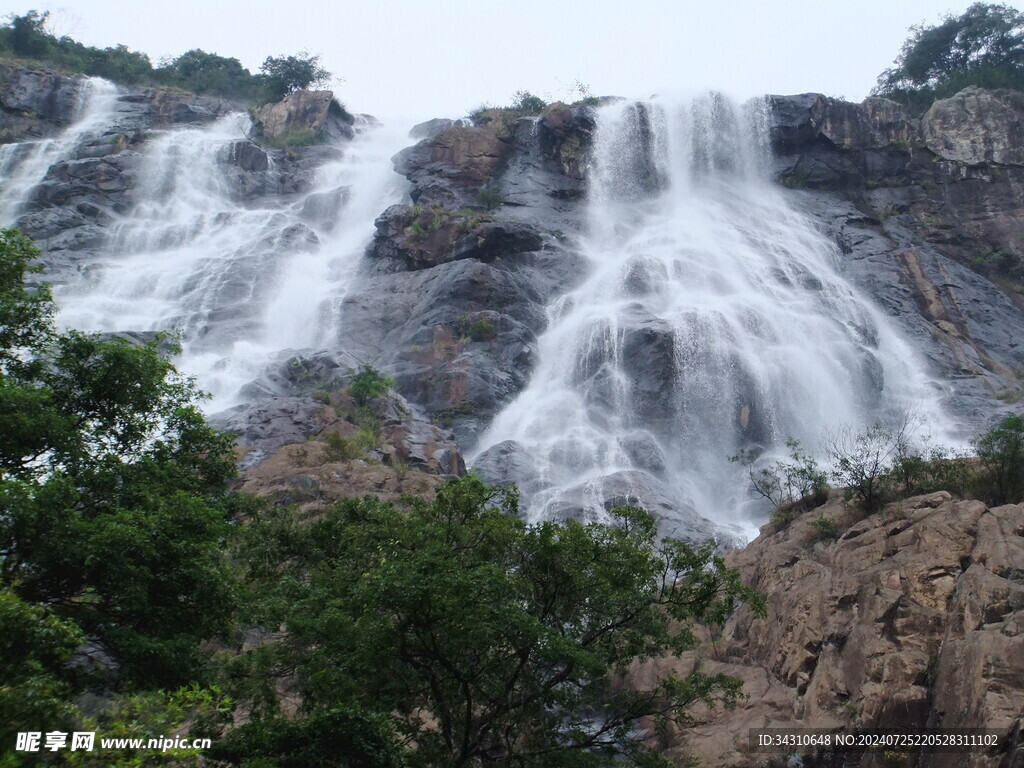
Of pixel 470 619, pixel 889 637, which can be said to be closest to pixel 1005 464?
pixel 889 637

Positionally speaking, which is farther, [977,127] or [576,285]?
[977,127]

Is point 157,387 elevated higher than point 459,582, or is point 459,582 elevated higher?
point 157,387

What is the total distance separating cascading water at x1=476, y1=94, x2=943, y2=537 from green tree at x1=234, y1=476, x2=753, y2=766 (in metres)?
10.8

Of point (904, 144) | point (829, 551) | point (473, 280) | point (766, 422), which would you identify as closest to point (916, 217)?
point (904, 144)

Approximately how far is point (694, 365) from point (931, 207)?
20.5 meters

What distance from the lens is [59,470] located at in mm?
10117

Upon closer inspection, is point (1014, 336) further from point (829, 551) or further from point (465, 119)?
point (465, 119)

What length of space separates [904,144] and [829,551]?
35.6 meters

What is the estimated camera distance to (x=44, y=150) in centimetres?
4272

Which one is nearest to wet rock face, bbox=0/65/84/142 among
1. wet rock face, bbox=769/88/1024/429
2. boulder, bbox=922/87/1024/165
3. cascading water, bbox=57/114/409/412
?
cascading water, bbox=57/114/409/412

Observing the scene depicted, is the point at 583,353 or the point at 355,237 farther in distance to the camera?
the point at 355,237

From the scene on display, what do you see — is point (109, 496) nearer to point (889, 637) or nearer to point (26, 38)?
point (889, 637)

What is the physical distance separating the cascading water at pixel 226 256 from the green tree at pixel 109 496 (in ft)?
48.1

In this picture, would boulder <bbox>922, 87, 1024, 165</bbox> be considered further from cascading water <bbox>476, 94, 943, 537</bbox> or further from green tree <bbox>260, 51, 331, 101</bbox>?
green tree <bbox>260, 51, 331, 101</bbox>
